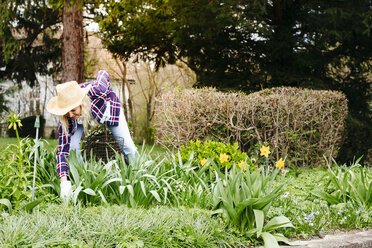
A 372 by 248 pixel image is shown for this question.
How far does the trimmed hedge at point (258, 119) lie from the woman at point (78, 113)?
1511 millimetres

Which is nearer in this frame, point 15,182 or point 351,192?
point 15,182

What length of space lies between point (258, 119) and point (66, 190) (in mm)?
3346

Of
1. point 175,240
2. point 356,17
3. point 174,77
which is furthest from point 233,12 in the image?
point 174,77

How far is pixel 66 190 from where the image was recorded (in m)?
3.21

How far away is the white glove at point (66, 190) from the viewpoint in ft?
10.2

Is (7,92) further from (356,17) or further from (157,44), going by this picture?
(356,17)

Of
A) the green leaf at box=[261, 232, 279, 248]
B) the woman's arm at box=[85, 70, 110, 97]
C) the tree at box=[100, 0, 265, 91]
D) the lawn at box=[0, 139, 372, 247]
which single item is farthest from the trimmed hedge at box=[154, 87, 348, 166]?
the green leaf at box=[261, 232, 279, 248]

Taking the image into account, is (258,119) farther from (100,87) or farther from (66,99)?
(66,99)

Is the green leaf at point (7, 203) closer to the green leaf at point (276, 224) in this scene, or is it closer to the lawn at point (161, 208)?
the lawn at point (161, 208)

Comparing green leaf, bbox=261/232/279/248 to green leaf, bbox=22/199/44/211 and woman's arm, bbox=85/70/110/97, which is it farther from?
woman's arm, bbox=85/70/110/97

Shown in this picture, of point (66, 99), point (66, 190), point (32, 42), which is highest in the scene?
point (32, 42)

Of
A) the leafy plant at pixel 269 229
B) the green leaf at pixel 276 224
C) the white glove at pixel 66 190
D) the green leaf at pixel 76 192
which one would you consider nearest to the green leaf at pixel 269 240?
the leafy plant at pixel 269 229

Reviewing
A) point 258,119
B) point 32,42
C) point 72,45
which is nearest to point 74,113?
point 258,119

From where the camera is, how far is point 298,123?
6.02 metres
